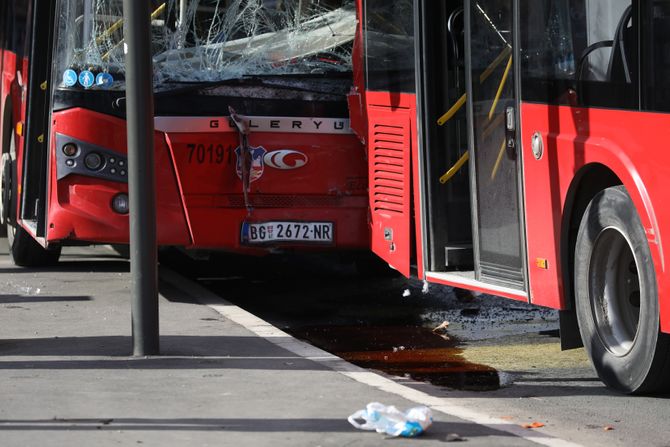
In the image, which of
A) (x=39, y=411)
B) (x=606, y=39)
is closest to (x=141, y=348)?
(x=39, y=411)

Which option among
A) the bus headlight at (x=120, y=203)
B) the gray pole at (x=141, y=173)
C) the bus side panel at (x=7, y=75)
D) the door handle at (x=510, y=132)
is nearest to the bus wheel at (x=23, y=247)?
the bus side panel at (x=7, y=75)

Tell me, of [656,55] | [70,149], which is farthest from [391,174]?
[656,55]

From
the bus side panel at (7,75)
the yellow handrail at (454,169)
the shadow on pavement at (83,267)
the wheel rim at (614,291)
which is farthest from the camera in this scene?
the bus side panel at (7,75)

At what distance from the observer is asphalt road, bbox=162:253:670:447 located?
21.4 ft

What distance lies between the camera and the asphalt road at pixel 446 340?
257 inches

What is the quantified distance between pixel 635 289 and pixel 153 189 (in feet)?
8.89

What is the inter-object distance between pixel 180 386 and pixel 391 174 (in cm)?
335

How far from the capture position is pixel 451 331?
9.70 m

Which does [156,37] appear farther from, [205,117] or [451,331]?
[451,331]

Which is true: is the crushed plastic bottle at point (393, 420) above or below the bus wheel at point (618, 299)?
below

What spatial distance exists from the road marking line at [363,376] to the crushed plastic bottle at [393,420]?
310 millimetres

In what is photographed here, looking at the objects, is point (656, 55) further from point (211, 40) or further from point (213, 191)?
point (211, 40)

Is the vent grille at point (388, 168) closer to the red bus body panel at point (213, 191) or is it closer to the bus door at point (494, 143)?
the red bus body panel at point (213, 191)

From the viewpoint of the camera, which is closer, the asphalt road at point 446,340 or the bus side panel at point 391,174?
the asphalt road at point 446,340
